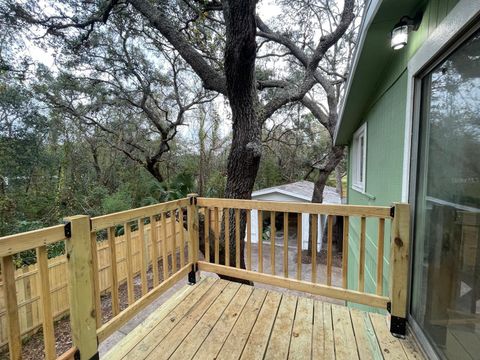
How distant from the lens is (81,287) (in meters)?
1.58

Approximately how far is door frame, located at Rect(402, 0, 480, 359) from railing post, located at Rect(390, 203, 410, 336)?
8 centimetres

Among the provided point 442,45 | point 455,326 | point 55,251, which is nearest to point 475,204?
point 455,326

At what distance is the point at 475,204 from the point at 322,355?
1379mm

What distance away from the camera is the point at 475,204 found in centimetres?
122

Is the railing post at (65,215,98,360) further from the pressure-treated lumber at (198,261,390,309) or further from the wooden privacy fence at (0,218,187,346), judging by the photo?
the wooden privacy fence at (0,218,187,346)

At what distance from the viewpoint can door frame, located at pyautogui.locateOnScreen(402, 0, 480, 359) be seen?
1276 mm

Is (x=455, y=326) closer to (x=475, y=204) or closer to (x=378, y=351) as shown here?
(x=378, y=351)

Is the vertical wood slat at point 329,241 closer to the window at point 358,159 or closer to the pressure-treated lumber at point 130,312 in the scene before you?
the pressure-treated lumber at point 130,312

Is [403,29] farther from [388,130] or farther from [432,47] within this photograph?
[388,130]

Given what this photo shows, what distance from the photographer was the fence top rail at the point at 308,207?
6.68ft

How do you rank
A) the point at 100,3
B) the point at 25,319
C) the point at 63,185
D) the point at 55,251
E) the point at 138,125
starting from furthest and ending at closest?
1. the point at 138,125
2. the point at 63,185
3. the point at 55,251
4. the point at 100,3
5. the point at 25,319

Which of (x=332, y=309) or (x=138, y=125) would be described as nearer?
(x=332, y=309)

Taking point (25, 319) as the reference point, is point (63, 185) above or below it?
above

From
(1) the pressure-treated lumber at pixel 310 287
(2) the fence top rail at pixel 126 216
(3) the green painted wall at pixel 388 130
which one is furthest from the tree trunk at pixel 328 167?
(2) the fence top rail at pixel 126 216
